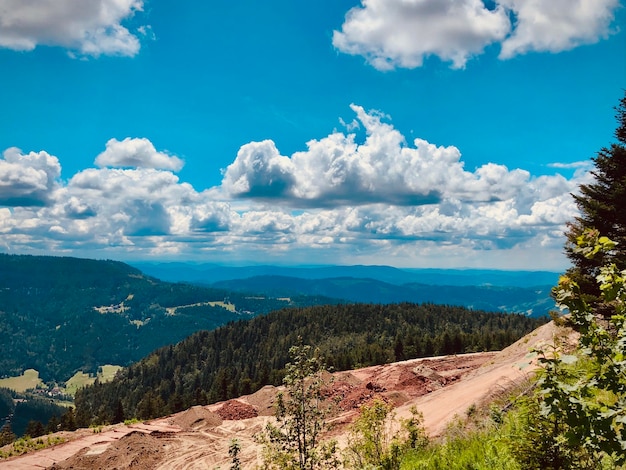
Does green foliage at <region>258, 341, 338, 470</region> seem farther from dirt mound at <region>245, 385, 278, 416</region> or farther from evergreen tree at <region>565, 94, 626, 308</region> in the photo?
dirt mound at <region>245, 385, 278, 416</region>

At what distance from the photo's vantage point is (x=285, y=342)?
18212 cm

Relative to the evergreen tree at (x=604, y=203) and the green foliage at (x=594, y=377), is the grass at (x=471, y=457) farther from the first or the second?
the evergreen tree at (x=604, y=203)

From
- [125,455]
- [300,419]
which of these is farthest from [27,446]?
[300,419]

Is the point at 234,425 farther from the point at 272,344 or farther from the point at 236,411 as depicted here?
the point at 272,344

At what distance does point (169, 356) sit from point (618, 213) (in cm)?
20366

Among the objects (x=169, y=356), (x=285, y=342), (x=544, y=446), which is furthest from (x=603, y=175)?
(x=169, y=356)

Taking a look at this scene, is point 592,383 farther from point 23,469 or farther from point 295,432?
point 23,469

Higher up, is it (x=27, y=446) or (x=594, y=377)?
(x=594, y=377)

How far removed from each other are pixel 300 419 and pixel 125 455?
904 inches

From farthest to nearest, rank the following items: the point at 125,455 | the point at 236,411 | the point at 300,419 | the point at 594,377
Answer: the point at 236,411
the point at 125,455
the point at 300,419
the point at 594,377

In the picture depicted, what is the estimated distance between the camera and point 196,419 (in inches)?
1556

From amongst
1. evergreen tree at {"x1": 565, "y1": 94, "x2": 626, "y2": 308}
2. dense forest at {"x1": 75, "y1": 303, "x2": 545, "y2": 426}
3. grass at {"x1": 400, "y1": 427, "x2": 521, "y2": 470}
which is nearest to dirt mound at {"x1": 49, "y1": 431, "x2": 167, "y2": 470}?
grass at {"x1": 400, "y1": 427, "x2": 521, "y2": 470}

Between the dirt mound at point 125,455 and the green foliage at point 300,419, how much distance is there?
20.8 m

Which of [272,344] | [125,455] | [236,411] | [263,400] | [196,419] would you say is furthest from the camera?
[272,344]
